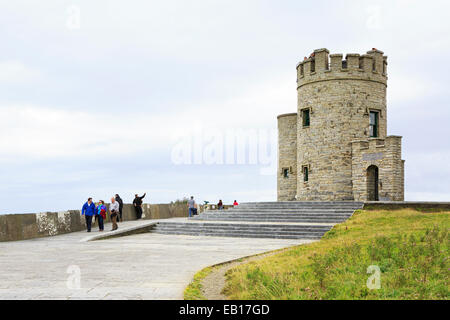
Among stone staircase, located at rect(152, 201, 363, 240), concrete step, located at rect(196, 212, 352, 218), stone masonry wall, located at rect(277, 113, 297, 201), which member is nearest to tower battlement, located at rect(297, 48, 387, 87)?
stone masonry wall, located at rect(277, 113, 297, 201)

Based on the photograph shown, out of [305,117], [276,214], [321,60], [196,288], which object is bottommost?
[276,214]

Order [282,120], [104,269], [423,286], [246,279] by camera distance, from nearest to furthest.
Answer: [423,286]
[246,279]
[104,269]
[282,120]

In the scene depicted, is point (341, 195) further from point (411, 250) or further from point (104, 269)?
point (104, 269)

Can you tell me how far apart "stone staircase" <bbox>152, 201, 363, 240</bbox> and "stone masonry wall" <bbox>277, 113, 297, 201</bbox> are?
814 cm

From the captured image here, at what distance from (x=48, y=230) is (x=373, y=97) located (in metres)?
23.9

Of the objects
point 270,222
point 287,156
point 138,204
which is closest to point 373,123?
point 287,156

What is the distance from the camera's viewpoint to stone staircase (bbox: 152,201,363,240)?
18.7m

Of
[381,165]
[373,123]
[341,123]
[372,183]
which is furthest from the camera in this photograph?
[373,123]

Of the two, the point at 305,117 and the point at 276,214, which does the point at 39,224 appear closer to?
the point at 276,214

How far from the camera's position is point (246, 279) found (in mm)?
7293

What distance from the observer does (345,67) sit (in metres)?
31.6

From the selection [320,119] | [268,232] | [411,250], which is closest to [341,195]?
[320,119]

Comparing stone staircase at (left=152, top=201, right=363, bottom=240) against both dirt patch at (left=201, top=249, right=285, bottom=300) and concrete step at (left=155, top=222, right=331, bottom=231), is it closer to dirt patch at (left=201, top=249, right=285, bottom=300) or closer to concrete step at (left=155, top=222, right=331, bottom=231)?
concrete step at (left=155, top=222, right=331, bottom=231)

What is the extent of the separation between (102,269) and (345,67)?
26.7m
